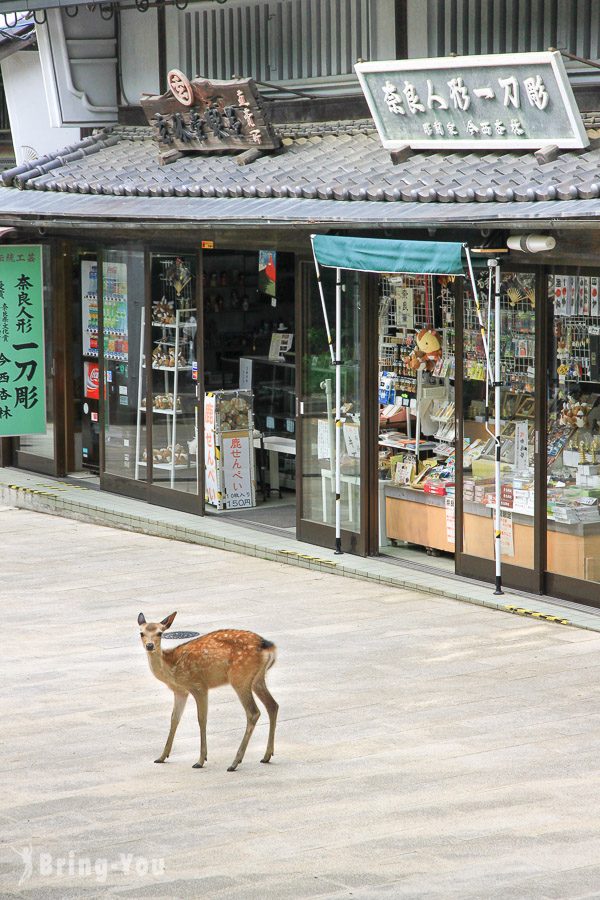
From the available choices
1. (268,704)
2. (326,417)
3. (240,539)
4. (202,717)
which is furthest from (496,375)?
(202,717)

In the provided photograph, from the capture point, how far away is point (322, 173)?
46.1 ft

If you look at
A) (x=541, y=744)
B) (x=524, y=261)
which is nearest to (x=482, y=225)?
(x=524, y=261)

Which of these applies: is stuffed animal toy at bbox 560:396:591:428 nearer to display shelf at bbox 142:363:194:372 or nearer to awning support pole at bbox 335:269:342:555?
awning support pole at bbox 335:269:342:555

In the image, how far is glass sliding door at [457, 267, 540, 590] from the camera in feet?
41.3

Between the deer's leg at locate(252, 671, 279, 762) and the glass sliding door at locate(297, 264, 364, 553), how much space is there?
5.61m

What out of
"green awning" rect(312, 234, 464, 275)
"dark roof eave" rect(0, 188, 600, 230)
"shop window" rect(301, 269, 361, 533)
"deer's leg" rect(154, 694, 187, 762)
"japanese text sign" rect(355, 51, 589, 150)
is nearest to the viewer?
"deer's leg" rect(154, 694, 187, 762)

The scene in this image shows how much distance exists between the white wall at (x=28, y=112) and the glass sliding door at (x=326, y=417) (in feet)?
18.4

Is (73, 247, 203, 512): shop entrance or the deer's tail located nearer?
the deer's tail

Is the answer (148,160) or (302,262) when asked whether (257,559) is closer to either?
(302,262)

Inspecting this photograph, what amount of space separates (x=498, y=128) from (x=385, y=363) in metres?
2.84

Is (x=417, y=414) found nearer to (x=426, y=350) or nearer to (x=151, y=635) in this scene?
(x=426, y=350)

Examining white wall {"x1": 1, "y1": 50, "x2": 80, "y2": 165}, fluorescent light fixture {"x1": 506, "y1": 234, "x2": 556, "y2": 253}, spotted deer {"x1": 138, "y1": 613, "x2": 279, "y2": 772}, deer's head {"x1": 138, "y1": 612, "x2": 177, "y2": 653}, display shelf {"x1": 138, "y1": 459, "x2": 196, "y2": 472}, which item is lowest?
spotted deer {"x1": 138, "y1": 613, "x2": 279, "y2": 772}

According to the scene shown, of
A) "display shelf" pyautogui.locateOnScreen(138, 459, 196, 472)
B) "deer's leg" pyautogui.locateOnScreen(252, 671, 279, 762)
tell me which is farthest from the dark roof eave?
"deer's leg" pyautogui.locateOnScreen(252, 671, 279, 762)

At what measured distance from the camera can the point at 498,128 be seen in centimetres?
1254
